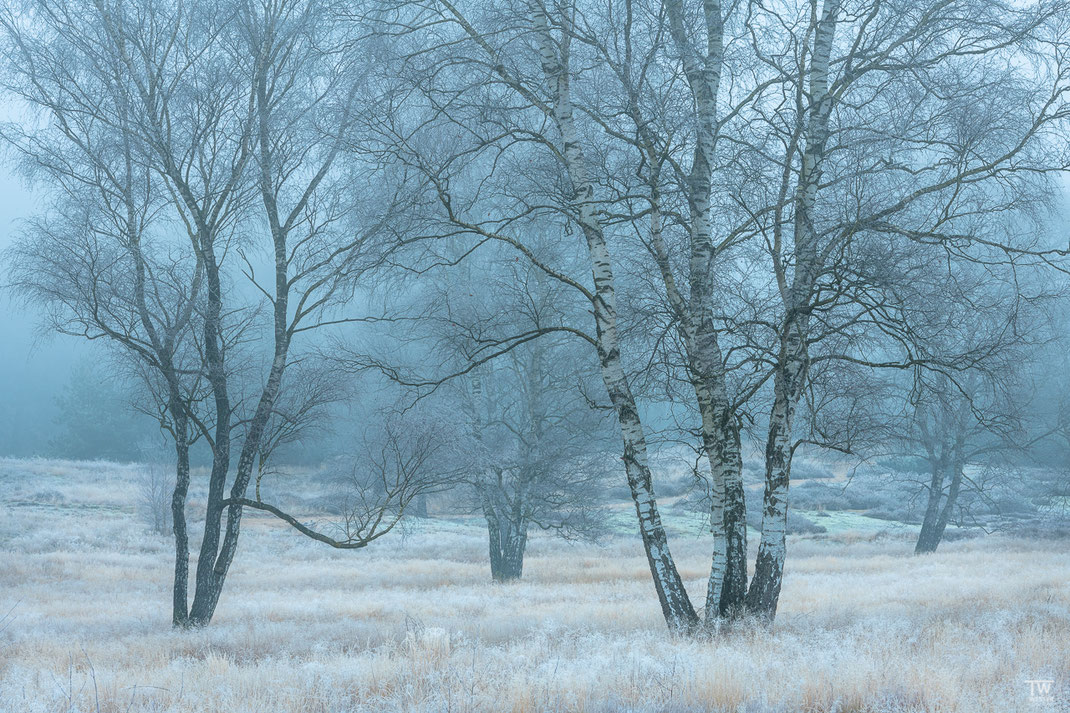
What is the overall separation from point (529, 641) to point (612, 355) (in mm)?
2809

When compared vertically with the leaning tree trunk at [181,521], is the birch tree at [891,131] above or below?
above

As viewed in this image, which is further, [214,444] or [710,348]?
[214,444]

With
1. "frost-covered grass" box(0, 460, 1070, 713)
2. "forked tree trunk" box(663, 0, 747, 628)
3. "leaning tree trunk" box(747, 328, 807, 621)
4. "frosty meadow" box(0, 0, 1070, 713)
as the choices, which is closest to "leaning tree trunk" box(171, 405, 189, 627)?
"frosty meadow" box(0, 0, 1070, 713)

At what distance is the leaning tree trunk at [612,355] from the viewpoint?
24.2 ft

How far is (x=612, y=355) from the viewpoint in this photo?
7500 millimetres

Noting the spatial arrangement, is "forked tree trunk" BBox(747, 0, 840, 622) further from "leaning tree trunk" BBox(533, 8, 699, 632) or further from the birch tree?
"leaning tree trunk" BBox(533, 8, 699, 632)

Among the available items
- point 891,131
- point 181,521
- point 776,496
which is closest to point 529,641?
point 776,496

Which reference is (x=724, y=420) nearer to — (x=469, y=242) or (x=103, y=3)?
(x=103, y=3)

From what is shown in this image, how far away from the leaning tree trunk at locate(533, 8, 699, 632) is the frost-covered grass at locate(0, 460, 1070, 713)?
61 centimetres

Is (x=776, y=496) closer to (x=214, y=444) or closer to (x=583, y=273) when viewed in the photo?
(x=214, y=444)

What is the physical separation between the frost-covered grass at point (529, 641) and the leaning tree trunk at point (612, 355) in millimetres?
615

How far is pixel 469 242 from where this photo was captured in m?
17.1

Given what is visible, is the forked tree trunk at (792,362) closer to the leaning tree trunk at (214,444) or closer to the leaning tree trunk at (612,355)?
the leaning tree trunk at (612,355)

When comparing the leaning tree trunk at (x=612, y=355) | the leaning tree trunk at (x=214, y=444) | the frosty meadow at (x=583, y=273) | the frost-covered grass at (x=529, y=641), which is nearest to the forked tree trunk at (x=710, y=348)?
the frosty meadow at (x=583, y=273)
